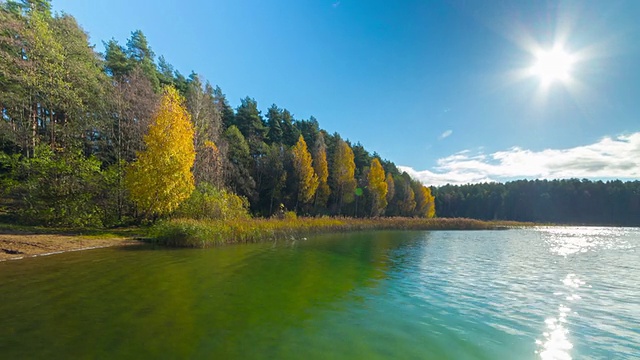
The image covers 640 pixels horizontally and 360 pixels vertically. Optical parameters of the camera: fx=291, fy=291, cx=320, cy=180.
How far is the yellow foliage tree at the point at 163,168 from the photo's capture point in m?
19.5

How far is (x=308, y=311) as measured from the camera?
6.57m

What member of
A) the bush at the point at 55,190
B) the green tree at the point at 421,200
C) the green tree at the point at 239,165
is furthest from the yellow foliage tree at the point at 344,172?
the bush at the point at 55,190

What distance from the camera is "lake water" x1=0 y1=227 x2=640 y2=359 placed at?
4.69 meters

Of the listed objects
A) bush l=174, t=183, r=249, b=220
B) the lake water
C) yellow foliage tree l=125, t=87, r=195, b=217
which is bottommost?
the lake water

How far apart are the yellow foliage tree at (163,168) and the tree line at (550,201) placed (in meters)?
96.1

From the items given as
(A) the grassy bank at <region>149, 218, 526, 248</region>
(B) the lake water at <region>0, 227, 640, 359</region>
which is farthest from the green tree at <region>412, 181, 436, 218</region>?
(B) the lake water at <region>0, 227, 640, 359</region>

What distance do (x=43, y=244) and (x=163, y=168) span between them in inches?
299

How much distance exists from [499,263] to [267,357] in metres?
13.0

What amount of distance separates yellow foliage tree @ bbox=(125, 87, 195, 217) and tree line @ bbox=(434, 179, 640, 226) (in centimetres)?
9607

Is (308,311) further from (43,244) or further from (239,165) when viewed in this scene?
(239,165)

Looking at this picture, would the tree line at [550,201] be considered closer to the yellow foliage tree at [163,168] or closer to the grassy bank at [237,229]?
the grassy bank at [237,229]

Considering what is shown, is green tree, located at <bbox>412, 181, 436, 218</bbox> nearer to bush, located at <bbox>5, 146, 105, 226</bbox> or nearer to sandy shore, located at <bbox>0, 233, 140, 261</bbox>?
bush, located at <bbox>5, 146, 105, 226</bbox>

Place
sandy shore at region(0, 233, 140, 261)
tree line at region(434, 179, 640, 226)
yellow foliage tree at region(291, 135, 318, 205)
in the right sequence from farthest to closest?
tree line at region(434, 179, 640, 226), yellow foliage tree at region(291, 135, 318, 205), sandy shore at region(0, 233, 140, 261)

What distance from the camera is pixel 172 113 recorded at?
2061 cm
